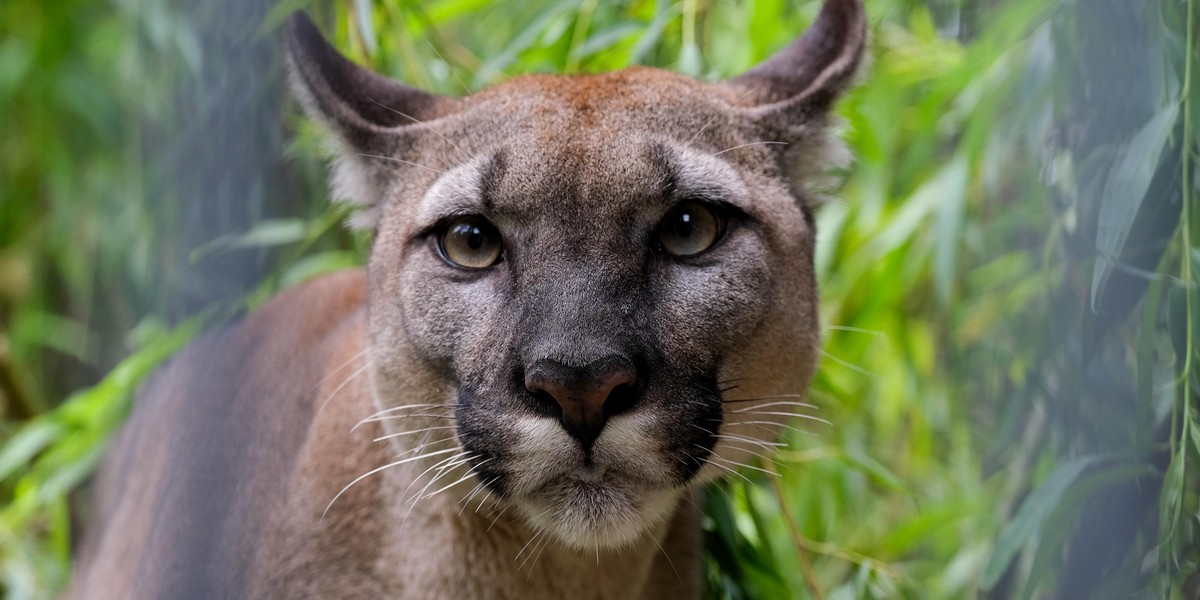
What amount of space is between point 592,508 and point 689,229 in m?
0.60

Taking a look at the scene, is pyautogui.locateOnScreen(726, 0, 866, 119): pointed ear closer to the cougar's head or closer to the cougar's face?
the cougar's head

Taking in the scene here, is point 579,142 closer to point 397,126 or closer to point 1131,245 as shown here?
point 397,126

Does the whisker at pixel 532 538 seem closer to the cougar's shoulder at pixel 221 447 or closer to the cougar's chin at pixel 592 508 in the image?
the cougar's chin at pixel 592 508

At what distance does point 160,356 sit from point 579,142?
202 centimetres

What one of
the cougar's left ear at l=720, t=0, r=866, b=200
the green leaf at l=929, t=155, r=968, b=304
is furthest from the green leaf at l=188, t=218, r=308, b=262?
the green leaf at l=929, t=155, r=968, b=304

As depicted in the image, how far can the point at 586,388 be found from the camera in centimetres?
211

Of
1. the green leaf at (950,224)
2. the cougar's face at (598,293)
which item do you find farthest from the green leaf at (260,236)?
the green leaf at (950,224)

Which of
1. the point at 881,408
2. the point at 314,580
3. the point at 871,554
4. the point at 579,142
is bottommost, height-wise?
the point at 871,554

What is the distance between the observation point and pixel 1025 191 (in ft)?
11.7

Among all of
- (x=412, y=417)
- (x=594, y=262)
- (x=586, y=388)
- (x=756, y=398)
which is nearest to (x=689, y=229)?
(x=594, y=262)

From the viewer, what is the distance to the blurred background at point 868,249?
232 centimetres

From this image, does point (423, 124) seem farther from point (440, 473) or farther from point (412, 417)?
point (440, 473)

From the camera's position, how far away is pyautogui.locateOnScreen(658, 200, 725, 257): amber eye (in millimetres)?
2453

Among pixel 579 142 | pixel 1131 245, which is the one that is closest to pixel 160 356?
pixel 579 142
